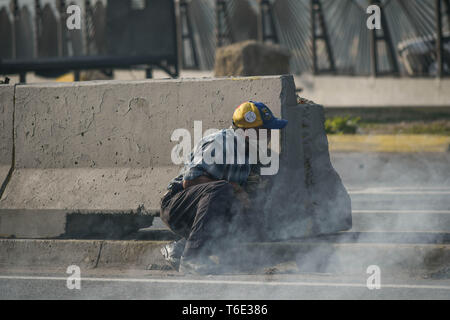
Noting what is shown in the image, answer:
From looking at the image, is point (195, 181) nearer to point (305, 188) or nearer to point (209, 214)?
point (209, 214)

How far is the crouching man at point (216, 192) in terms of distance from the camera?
241 inches

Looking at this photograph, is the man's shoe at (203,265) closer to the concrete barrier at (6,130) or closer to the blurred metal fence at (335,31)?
the concrete barrier at (6,130)

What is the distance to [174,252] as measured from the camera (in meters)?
6.37

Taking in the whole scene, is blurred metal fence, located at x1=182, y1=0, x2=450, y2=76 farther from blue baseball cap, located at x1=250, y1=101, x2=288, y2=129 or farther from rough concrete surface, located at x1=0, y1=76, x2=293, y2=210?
blue baseball cap, located at x1=250, y1=101, x2=288, y2=129

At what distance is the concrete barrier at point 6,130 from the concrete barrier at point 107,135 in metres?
0.07

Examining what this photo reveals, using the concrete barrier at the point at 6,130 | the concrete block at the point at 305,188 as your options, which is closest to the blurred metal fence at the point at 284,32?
the concrete barrier at the point at 6,130

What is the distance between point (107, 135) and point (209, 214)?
58.7 inches

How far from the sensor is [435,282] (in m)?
5.77

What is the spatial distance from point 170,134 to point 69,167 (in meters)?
0.98

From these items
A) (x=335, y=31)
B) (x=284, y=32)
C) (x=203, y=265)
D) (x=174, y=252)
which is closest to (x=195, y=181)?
(x=174, y=252)
